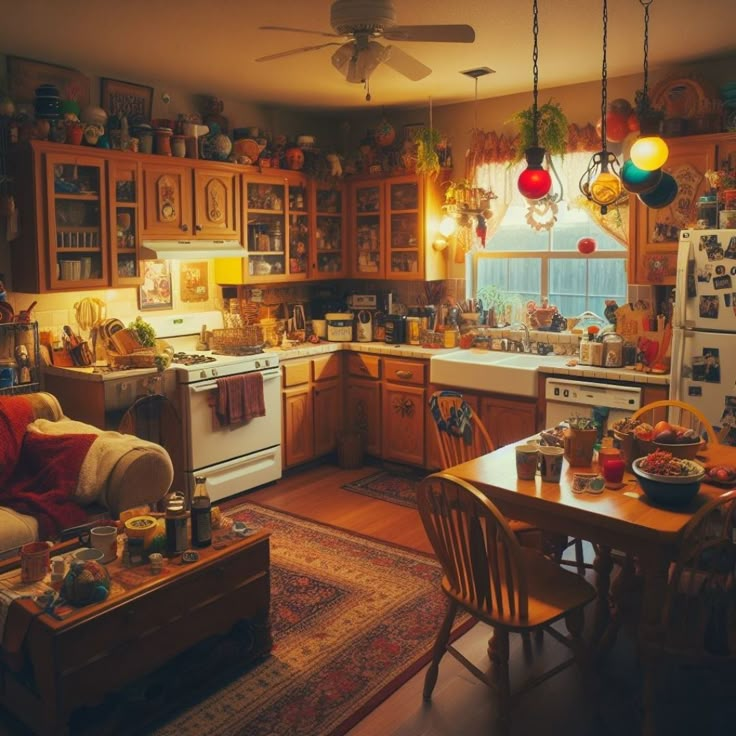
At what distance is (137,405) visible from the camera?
14.6 ft

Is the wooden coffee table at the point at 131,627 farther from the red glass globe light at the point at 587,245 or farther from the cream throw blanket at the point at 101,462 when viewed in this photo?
the red glass globe light at the point at 587,245

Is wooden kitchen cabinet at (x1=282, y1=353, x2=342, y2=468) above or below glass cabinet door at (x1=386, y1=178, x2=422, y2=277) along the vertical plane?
below

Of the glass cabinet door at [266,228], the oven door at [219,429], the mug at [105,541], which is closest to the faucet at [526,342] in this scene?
the oven door at [219,429]

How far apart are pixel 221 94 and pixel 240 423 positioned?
225 centimetres

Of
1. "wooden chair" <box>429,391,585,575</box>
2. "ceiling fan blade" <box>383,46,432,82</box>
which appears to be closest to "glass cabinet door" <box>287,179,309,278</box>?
"ceiling fan blade" <box>383,46,432,82</box>

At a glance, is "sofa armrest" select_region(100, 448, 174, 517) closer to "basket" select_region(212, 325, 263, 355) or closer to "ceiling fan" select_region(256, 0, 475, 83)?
"basket" select_region(212, 325, 263, 355)

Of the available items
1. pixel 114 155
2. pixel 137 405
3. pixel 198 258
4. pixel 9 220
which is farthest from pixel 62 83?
pixel 137 405

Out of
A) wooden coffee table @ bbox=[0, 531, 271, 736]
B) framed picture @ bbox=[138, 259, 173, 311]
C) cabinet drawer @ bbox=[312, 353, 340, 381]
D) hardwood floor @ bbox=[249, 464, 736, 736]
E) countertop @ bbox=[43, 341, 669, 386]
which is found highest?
framed picture @ bbox=[138, 259, 173, 311]

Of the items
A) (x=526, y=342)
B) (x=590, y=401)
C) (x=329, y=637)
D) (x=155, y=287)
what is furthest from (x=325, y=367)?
(x=329, y=637)

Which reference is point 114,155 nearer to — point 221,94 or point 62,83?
point 62,83

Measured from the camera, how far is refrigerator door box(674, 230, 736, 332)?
392cm

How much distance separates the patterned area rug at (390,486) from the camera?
202 inches

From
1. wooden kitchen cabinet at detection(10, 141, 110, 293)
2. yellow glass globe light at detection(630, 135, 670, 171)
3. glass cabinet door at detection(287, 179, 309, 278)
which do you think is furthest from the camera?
glass cabinet door at detection(287, 179, 309, 278)

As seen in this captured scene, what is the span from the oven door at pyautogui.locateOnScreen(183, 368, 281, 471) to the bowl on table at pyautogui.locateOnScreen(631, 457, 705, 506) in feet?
9.23
